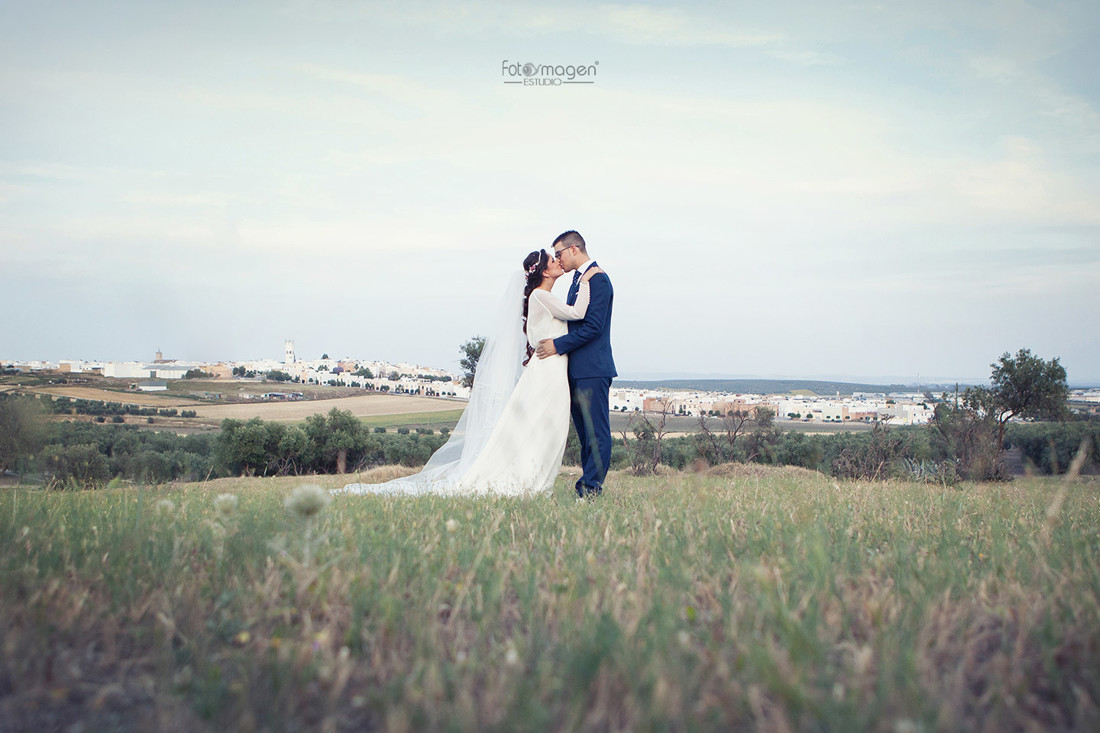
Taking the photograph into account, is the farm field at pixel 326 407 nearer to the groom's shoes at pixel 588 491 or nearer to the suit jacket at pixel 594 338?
the suit jacket at pixel 594 338

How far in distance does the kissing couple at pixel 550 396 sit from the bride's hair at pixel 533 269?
1 centimetres

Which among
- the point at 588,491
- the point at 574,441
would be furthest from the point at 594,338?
the point at 574,441

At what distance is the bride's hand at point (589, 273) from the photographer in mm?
7583

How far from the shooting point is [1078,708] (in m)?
1.54

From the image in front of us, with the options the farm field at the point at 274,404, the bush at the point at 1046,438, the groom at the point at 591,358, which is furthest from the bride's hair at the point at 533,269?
the bush at the point at 1046,438

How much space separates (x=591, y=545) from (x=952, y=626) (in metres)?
1.68

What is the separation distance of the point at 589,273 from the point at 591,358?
1017 mm

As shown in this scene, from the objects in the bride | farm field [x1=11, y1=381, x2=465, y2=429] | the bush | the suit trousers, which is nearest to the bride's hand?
the bride

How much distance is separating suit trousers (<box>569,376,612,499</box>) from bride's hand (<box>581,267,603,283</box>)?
1154 mm

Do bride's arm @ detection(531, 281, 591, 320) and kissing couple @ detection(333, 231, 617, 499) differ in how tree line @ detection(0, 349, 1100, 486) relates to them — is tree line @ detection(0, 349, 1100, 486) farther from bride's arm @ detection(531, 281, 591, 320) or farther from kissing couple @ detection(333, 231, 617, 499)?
bride's arm @ detection(531, 281, 591, 320)

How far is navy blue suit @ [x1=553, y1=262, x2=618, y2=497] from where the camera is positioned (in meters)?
7.29

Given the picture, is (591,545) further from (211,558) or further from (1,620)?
(1,620)

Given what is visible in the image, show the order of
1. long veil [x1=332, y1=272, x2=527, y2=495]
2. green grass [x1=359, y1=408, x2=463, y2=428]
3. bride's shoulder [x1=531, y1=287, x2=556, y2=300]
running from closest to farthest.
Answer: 1. bride's shoulder [x1=531, y1=287, x2=556, y2=300]
2. long veil [x1=332, y1=272, x2=527, y2=495]
3. green grass [x1=359, y1=408, x2=463, y2=428]

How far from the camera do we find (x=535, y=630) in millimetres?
1966
